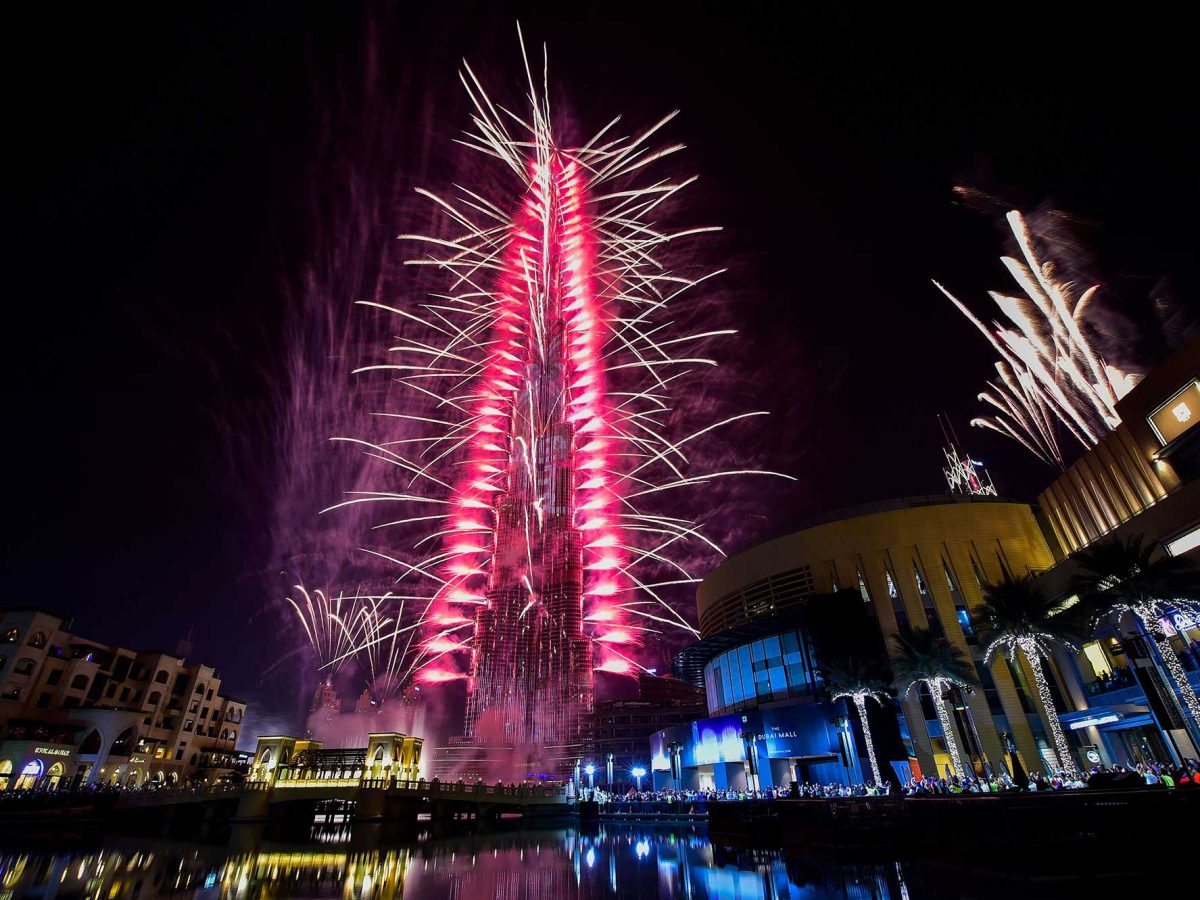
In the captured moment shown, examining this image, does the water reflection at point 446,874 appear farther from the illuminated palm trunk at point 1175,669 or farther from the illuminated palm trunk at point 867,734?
the illuminated palm trunk at point 1175,669

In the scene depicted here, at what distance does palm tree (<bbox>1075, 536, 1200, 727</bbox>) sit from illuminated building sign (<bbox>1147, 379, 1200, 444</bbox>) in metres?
7.90

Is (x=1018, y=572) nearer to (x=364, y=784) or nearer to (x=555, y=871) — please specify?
(x=555, y=871)

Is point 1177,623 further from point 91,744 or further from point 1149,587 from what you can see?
point 91,744

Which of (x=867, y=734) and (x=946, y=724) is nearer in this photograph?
(x=946, y=724)

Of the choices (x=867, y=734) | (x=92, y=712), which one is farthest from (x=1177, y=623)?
(x=92, y=712)

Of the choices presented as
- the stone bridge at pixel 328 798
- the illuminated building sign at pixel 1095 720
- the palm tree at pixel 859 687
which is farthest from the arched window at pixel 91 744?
the illuminated building sign at pixel 1095 720

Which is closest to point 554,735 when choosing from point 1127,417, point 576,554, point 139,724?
point 576,554

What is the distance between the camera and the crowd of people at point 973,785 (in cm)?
2466

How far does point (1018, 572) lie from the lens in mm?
51250

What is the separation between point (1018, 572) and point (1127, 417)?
714 inches

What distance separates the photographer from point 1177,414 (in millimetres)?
34375

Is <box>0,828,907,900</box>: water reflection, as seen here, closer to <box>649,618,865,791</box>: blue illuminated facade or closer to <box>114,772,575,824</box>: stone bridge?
<box>649,618,865,791</box>: blue illuminated facade

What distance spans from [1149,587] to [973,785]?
1715 centimetres

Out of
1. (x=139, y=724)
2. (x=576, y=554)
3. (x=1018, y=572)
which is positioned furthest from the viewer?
(x=576, y=554)
